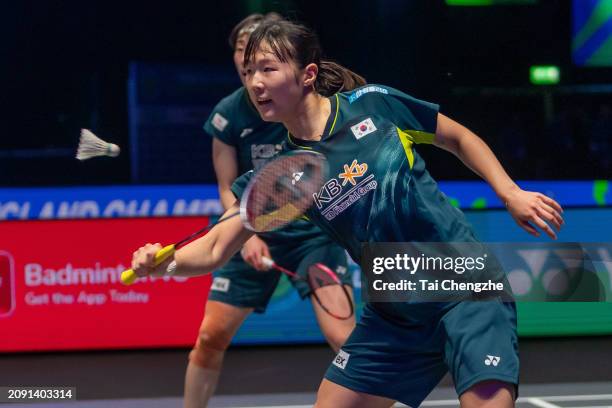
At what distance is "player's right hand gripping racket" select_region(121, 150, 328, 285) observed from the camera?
2779mm

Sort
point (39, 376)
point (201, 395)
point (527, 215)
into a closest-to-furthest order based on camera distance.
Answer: point (527, 215) → point (201, 395) → point (39, 376)

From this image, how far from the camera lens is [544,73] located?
22.5 feet

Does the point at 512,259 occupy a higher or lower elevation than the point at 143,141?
lower

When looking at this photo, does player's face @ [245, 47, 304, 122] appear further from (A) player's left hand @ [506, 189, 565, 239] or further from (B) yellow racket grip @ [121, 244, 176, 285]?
(A) player's left hand @ [506, 189, 565, 239]

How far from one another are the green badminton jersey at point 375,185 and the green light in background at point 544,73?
416cm

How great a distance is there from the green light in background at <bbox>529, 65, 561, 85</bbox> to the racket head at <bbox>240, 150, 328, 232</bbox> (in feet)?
14.2

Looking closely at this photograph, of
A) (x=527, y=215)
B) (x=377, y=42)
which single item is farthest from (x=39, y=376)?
(x=527, y=215)

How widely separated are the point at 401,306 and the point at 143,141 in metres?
4.09

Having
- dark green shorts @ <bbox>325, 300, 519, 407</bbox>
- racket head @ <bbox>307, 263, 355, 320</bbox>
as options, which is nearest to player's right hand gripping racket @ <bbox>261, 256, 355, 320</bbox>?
racket head @ <bbox>307, 263, 355, 320</bbox>

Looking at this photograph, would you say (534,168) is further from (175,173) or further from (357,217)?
(357,217)

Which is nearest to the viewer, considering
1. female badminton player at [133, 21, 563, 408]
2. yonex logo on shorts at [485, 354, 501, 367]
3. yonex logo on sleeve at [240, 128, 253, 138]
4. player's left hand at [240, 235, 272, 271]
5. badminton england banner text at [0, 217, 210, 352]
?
yonex logo on shorts at [485, 354, 501, 367]

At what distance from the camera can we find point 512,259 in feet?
22.0

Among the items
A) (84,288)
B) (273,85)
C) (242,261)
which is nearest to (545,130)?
(84,288)

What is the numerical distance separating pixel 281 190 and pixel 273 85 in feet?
0.93
